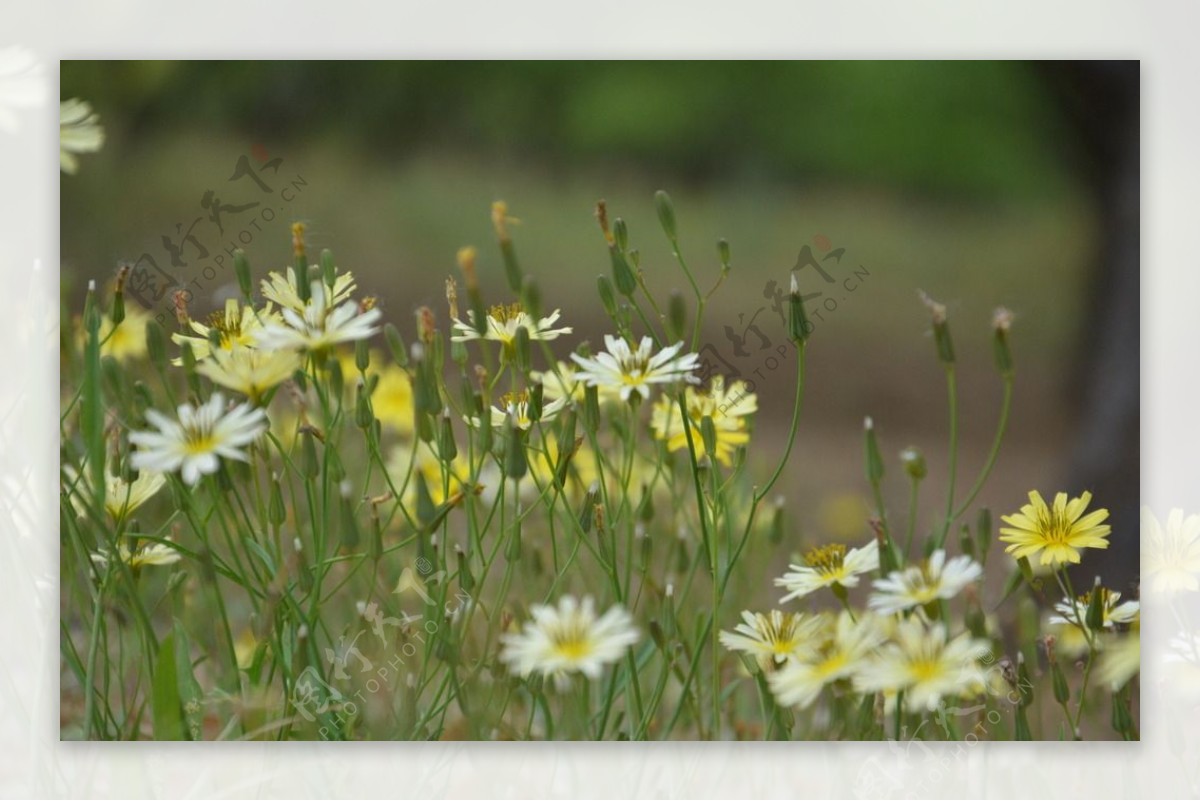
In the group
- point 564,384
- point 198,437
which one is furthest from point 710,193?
point 198,437

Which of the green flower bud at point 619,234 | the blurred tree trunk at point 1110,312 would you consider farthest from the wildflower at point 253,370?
the blurred tree trunk at point 1110,312

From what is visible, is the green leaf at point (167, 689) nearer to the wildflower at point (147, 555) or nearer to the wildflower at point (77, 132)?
the wildflower at point (147, 555)

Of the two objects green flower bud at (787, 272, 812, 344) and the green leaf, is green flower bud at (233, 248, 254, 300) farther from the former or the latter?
green flower bud at (787, 272, 812, 344)

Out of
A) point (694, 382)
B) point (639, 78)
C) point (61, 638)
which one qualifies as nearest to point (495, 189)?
point (639, 78)

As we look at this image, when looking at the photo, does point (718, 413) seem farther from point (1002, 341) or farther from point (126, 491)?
point (126, 491)

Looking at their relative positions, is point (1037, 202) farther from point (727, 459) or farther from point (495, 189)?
point (495, 189)
